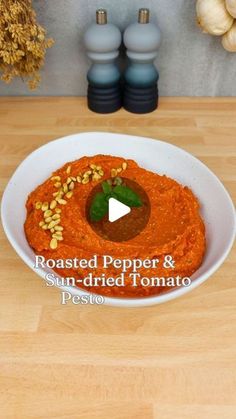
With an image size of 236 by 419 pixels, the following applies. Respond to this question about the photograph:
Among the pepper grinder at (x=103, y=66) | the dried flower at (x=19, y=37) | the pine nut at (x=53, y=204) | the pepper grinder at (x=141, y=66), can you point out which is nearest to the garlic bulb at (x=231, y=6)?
the pepper grinder at (x=141, y=66)

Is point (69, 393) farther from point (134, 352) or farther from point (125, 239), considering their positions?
point (125, 239)

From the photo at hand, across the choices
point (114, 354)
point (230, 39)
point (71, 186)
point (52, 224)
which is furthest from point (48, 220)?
point (230, 39)

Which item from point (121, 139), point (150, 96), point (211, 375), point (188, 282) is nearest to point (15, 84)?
→ point (150, 96)

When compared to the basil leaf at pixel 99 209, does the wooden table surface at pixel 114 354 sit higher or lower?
lower

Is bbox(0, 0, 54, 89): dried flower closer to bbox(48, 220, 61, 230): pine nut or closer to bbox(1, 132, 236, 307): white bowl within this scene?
bbox(1, 132, 236, 307): white bowl

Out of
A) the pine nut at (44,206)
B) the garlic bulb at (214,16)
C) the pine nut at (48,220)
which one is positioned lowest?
the pine nut at (48,220)

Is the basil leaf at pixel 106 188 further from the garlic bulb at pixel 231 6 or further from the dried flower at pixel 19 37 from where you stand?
the garlic bulb at pixel 231 6
